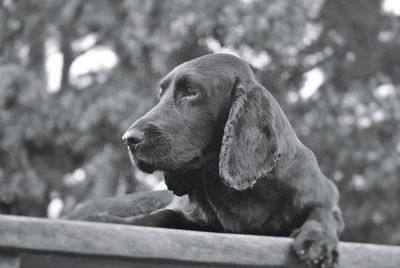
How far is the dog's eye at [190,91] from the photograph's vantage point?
3059 mm

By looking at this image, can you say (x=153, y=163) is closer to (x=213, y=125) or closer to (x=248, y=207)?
(x=213, y=125)

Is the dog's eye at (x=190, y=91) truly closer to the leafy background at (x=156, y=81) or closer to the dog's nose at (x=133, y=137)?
the dog's nose at (x=133, y=137)

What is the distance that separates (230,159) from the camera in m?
2.93

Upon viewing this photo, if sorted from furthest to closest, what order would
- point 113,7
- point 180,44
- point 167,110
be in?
point 113,7
point 180,44
point 167,110

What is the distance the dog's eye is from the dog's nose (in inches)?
12.6

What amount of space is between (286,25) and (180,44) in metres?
1.79

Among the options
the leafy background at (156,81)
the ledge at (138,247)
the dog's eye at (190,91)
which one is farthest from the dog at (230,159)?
the leafy background at (156,81)

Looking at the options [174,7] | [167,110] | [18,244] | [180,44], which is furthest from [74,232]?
[174,7]

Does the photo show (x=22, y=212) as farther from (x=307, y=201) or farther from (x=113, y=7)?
(x=307, y=201)

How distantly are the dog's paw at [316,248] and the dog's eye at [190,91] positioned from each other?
0.73 m

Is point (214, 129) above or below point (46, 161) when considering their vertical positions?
above

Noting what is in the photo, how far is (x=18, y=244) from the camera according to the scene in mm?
2250

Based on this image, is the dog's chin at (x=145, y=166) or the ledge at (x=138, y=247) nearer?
the ledge at (x=138, y=247)

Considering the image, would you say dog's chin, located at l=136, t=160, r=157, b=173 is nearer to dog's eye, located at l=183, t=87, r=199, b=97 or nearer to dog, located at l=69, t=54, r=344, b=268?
dog, located at l=69, t=54, r=344, b=268
